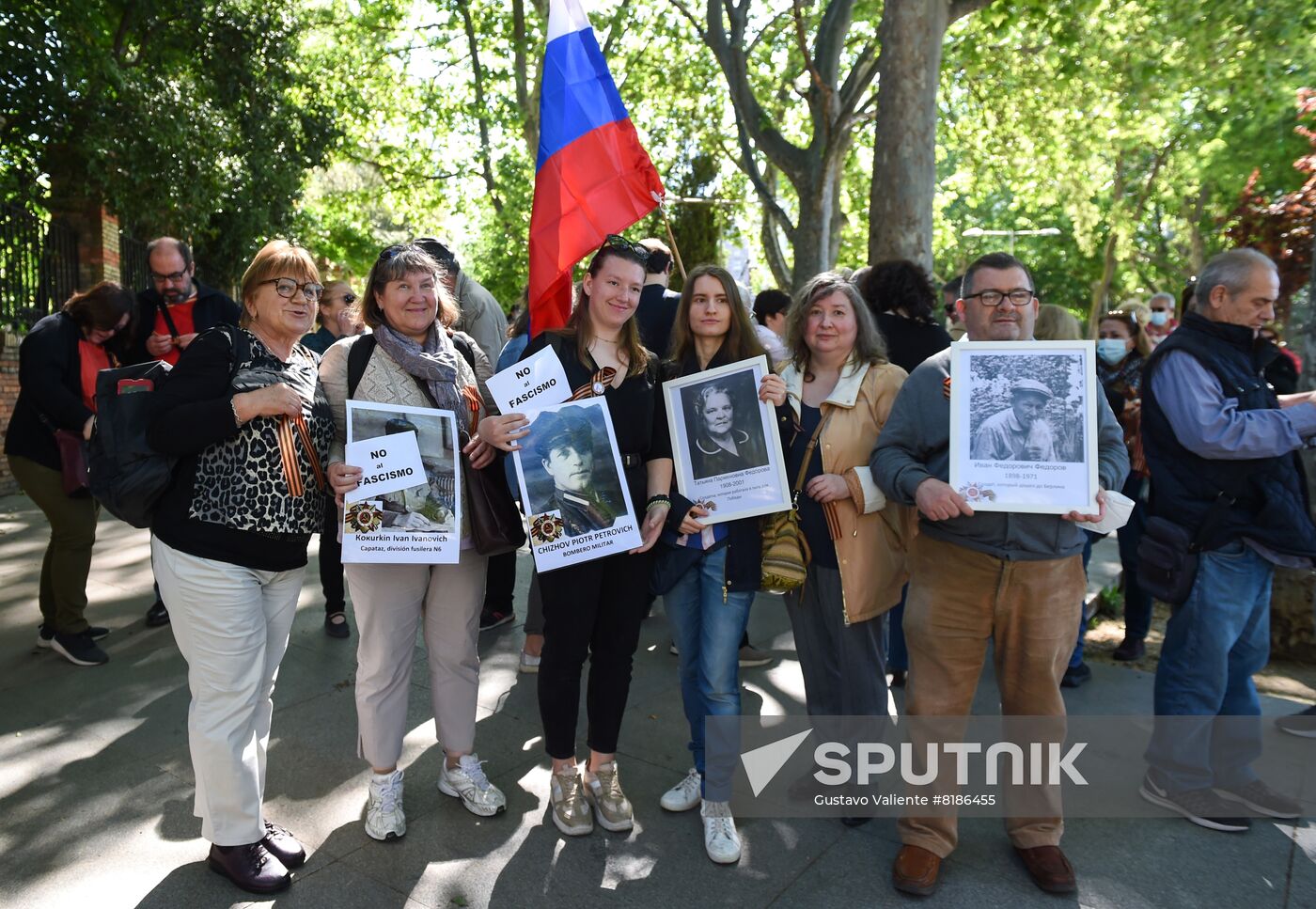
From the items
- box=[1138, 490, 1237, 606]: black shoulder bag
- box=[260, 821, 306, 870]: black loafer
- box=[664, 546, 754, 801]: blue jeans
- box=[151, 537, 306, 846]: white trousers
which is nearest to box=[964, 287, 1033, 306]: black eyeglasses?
box=[1138, 490, 1237, 606]: black shoulder bag

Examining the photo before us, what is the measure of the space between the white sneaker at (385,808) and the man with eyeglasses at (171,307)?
303 centimetres

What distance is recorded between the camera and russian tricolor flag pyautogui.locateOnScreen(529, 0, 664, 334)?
4062 mm

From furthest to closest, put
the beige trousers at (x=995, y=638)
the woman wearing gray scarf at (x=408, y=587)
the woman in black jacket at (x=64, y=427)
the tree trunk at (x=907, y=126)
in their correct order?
the tree trunk at (x=907, y=126) < the woman in black jacket at (x=64, y=427) < the woman wearing gray scarf at (x=408, y=587) < the beige trousers at (x=995, y=638)

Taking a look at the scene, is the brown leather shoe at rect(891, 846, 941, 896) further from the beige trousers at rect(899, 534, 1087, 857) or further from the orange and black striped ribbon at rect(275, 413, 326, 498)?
the orange and black striped ribbon at rect(275, 413, 326, 498)

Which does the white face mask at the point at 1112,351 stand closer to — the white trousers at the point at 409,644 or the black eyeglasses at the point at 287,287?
the white trousers at the point at 409,644

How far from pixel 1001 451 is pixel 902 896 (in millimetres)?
1513

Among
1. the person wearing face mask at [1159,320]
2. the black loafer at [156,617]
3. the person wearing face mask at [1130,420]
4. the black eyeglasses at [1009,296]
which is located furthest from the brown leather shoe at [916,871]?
the person wearing face mask at [1159,320]

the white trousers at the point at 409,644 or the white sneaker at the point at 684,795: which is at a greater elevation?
the white trousers at the point at 409,644

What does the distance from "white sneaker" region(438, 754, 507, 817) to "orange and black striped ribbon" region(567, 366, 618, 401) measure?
1.51 meters

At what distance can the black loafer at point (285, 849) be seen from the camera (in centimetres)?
320

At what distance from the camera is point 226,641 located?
119 inches

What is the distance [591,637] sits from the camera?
3.47 metres

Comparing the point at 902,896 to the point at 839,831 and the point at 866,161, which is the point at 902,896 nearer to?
the point at 839,831

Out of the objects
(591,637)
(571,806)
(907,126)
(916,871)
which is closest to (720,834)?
(571,806)
